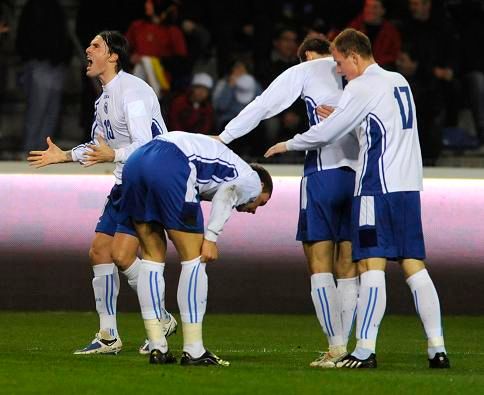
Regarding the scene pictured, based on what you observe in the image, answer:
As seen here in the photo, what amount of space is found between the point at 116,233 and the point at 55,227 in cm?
365

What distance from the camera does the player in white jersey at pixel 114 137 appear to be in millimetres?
10062

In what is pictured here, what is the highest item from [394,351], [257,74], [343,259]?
[257,74]

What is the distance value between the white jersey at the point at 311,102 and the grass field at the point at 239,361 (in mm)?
1319

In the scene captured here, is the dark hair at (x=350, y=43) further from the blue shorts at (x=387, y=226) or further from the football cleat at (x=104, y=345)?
the football cleat at (x=104, y=345)

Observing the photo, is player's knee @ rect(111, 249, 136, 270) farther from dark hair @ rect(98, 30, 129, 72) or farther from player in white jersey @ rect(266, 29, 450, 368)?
player in white jersey @ rect(266, 29, 450, 368)

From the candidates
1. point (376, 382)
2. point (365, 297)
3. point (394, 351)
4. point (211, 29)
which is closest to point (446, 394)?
point (376, 382)

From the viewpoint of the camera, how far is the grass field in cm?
806

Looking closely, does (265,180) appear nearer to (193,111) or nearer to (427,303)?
(427,303)

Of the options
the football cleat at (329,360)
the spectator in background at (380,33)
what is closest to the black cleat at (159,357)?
the football cleat at (329,360)

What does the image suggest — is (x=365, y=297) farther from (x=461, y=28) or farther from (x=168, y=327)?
(x=461, y=28)

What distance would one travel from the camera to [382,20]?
→ 600 inches

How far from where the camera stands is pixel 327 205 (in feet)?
31.3

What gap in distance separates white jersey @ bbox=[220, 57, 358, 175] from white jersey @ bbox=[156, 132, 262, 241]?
0.66 m

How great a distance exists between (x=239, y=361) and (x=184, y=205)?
1313mm
